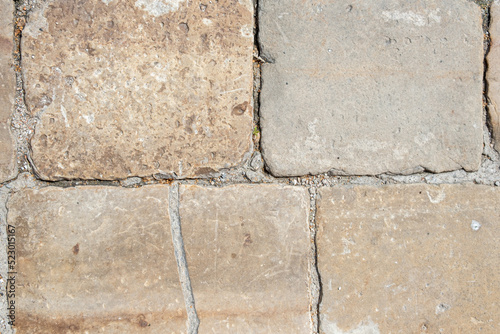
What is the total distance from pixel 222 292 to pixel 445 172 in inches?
36.9

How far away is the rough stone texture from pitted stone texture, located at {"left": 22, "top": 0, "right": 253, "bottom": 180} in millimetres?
898

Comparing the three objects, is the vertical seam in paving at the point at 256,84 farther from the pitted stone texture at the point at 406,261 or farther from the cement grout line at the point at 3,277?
the cement grout line at the point at 3,277

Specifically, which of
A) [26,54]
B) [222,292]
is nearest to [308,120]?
[222,292]

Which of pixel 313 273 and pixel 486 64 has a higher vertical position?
pixel 486 64

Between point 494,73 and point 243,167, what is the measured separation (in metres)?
1.00

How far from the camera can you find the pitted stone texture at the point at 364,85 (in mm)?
1397

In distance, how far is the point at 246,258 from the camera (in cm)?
140

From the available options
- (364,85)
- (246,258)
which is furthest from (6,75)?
(364,85)

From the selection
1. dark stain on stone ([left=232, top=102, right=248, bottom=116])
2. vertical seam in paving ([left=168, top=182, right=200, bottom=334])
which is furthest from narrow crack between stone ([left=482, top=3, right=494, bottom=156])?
vertical seam in paving ([left=168, top=182, right=200, bottom=334])

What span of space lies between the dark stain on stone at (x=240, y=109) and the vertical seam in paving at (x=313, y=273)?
377 mm

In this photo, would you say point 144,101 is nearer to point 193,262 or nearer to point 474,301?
point 193,262

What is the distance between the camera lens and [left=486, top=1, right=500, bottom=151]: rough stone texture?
1.45 meters

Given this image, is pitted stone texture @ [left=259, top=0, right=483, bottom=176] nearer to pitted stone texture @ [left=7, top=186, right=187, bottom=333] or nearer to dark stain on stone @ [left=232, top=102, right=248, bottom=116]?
dark stain on stone @ [left=232, top=102, right=248, bottom=116]

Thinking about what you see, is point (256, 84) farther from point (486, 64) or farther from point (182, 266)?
point (486, 64)
